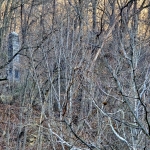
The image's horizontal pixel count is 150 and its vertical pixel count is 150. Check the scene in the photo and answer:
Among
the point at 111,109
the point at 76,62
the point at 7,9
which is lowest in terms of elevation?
the point at 111,109

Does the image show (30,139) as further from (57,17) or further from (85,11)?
(85,11)

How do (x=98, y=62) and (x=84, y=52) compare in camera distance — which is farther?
(x=98, y=62)

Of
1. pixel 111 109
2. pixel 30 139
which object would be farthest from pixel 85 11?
pixel 30 139

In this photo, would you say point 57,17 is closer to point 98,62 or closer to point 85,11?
point 85,11

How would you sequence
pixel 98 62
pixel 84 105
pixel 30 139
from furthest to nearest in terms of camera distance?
pixel 30 139
pixel 84 105
pixel 98 62

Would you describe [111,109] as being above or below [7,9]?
below

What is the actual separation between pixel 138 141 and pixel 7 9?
761 centimetres

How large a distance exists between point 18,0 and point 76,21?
4.64 metres

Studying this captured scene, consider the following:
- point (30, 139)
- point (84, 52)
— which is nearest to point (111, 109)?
point (84, 52)

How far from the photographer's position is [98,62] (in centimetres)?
544

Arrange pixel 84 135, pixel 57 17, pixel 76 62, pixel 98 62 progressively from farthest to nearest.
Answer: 1. pixel 57 17
2. pixel 98 62
3. pixel 76 62
4. pixel 84 135

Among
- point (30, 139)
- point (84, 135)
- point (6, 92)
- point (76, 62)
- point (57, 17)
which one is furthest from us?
point (6, 92)

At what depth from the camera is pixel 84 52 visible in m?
4.73

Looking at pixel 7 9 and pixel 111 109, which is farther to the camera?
pixel 7 9
